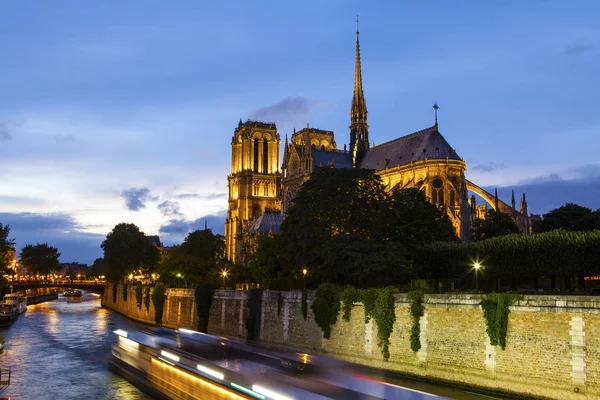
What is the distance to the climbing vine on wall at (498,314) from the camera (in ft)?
79.2

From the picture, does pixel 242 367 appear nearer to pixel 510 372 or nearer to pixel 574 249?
pixel 510 372

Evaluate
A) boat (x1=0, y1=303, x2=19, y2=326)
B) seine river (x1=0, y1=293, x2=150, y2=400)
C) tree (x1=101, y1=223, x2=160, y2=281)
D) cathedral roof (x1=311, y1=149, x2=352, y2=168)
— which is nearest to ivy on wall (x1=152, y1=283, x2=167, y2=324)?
seine river (x1=0, y1=293, x2=150, y2=400)

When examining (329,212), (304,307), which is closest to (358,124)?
(329,212)

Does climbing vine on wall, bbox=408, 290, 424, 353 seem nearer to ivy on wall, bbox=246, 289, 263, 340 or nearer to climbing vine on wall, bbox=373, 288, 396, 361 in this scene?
climbing vine on wall, bbox=373, 288, 396, 361

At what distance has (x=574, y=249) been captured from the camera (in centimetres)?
3297

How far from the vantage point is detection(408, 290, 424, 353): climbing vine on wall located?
27984mm

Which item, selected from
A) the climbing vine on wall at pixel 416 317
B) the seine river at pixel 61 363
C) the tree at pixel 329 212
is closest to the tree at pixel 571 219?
the tree at pixel 329 212

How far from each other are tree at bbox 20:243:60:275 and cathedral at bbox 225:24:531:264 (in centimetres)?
5498

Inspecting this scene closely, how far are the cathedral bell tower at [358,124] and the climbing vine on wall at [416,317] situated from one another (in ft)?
223

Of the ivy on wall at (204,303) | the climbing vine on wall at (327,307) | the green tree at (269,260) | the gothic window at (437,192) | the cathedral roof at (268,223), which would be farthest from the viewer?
the cathedral roof at (268,223)

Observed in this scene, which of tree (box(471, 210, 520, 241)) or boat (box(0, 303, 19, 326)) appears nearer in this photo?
boat (box(0, 303, 19, 326))

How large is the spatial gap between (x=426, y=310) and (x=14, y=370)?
744 inches

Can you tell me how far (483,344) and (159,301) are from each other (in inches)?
1469

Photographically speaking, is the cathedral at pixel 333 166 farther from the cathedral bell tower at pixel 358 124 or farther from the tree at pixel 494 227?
the tree at pixel 494 227
